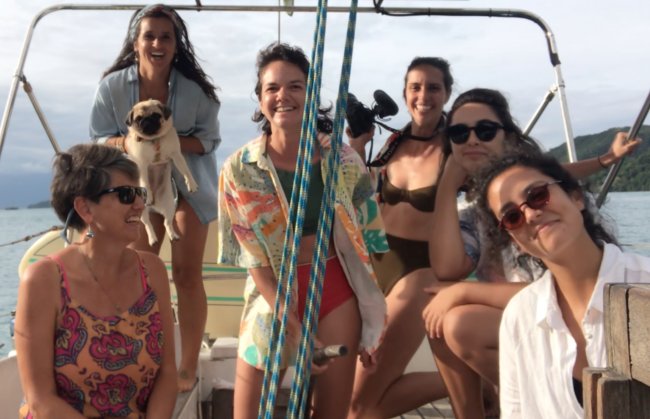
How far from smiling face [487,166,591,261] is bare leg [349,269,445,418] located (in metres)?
0.87

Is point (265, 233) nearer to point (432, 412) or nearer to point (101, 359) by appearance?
point (101, 359)

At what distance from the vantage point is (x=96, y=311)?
8.03 ft

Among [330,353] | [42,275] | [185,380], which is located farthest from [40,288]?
[185,380]

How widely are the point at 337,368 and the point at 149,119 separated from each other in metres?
1.26

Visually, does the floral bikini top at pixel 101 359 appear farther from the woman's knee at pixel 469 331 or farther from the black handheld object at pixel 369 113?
the black handheld object at pixel 369 113

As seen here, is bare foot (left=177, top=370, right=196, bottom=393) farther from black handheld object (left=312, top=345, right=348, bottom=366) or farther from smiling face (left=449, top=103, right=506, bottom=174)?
smiling face (left=449, top=103, right=506, bottom=174)

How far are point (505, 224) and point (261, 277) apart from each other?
2.93ft

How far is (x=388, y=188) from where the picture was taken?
3297 millimetres

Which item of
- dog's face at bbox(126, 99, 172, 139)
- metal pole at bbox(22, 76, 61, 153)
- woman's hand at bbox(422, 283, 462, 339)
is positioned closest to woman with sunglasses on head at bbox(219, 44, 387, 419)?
woman's hand at bbox(422, 283, 462, 339)

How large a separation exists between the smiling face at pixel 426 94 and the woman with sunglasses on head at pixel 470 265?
1.35ft

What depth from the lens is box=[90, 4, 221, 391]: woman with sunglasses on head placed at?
3.38 metres

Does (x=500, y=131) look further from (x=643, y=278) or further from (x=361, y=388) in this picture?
(x=361, y=388)

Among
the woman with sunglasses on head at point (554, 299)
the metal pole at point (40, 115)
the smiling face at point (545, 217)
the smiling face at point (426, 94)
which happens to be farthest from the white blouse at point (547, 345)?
the metal pole at point (40, 115)

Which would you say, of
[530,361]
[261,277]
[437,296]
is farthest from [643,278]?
[261,277]
